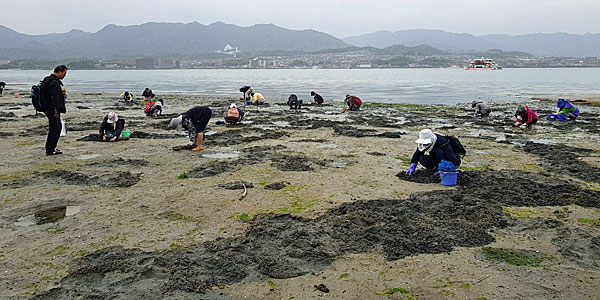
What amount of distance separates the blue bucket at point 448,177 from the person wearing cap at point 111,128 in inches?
391

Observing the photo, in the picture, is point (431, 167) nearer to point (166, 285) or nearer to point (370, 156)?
point (370, 156)

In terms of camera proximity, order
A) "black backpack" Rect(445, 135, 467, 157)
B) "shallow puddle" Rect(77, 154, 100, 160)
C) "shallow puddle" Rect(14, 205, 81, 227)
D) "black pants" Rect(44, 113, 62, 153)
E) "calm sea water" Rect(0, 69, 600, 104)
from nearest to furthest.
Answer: "shallow puddle" Rect(14, 205, 81, 227)
"black backpack" Rect(445, 135, 467, 157)
"black pants" Rect(44, 113, 62, 153)
"shallow puddle" Rect(77, 154, 100, 160)
"calm sea water" Rect(0, 69, 600, 104)

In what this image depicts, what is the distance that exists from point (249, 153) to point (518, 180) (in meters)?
6.61

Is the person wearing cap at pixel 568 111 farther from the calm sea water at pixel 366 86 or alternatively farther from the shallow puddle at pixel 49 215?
the shallow puddle at pixel 49 215

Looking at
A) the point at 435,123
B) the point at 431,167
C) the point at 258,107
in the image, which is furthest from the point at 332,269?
the point at 258,107

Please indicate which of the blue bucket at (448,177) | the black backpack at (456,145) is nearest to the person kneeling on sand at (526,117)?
the black backpack at (456,145)

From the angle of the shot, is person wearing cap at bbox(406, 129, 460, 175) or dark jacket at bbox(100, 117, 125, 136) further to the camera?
dark jacket at bbox(100, 117, 125, 136)

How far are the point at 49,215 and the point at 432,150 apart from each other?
7.06 m

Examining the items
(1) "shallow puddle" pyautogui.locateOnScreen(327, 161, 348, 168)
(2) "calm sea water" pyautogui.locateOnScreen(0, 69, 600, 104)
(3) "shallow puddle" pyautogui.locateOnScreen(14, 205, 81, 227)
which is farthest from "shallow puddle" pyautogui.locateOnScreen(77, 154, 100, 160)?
(2) "calm sea water" pyautogui.locateOnScreen(0, 69, 600, 104)

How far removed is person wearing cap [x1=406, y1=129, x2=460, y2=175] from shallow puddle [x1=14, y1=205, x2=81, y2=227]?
247 inches

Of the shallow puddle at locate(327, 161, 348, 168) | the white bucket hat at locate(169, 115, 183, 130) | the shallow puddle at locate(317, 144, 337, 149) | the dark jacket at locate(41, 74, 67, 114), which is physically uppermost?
the dark jacket at locate(41, 74, 67, 114)

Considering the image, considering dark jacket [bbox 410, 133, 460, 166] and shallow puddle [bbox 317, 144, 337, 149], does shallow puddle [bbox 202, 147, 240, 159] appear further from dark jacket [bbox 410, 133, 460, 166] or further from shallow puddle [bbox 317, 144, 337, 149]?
dark jacket [bbox 410, 133, 460, 166]

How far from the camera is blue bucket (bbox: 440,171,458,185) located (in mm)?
7883

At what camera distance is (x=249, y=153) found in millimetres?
11219
